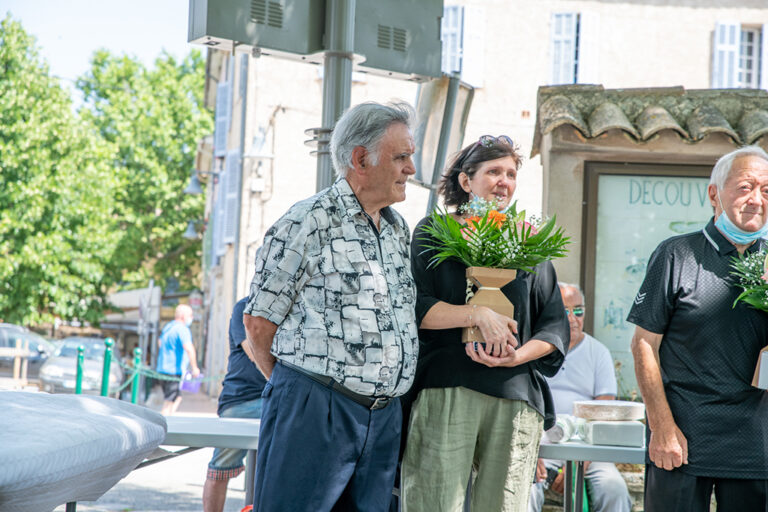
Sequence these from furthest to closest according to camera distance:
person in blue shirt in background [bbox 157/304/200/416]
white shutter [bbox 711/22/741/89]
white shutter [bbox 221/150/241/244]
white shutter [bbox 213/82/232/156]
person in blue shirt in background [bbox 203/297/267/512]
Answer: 1. white shutter [bbox 213/82/232/156]
2. white shutter [bbox 221/150/241/244]
3. white shutter [bbox 711/22/741/89]
4. person in blue shirt in background [bbox 157/304/200/416]
5. person in blue shirt in background [bbox 203/297/267/512]

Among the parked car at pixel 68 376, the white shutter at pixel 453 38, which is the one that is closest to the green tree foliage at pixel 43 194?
the parked car at pixel 68 376

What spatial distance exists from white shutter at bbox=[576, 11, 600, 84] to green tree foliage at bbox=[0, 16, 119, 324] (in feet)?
49.3

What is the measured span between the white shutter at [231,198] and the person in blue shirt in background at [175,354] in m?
8.90

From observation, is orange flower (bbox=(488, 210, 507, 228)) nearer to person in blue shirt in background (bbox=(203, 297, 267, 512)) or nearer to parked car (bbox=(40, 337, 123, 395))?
person in blue shirt in background (bbox=(203, 297, 267, 512))

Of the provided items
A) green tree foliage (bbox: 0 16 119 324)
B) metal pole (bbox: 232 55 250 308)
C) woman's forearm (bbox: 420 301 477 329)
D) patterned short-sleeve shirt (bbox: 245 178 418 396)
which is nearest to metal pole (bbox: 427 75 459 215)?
woman's forearm (bbox: 420 301 477 329)

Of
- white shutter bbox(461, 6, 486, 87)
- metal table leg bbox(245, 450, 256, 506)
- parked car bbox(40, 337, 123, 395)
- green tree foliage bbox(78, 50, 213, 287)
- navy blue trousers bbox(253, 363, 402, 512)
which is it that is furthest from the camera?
green tree foliage bbox(78, 50, 213, 287)

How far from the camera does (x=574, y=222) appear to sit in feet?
21.9

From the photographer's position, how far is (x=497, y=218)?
3234 mm

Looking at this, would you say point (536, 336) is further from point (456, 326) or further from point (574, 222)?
point (574, 222)

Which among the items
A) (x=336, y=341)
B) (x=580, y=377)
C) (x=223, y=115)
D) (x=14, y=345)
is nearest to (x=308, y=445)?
(x=336, y=341)

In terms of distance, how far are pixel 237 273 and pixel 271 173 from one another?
288 centimetres

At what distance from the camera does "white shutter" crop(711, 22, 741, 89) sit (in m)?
20.7

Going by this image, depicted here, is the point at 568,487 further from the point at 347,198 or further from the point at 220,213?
the point at 220,213

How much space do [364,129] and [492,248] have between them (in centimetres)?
61
